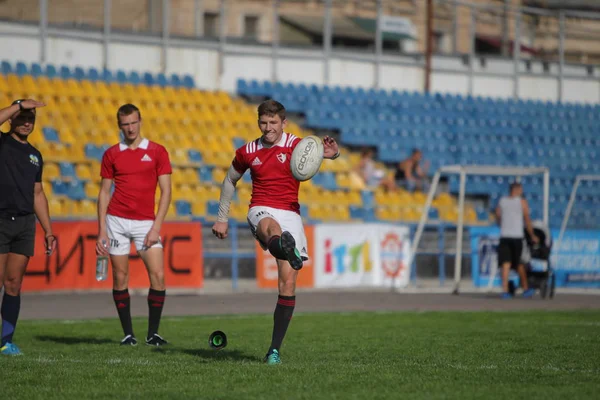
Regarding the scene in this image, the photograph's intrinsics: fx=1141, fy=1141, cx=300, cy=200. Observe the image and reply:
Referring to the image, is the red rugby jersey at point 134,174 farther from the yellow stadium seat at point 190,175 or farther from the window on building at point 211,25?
the window on building at point 211,25

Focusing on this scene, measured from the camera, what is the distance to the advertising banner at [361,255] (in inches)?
856

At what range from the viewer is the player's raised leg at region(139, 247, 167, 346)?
38.2 feet

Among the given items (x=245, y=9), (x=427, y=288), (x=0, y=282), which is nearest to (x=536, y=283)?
(x=427, y=288)

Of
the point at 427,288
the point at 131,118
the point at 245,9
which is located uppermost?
the point at 245,9

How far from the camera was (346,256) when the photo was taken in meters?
22.0

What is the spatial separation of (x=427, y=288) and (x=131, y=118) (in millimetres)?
11657

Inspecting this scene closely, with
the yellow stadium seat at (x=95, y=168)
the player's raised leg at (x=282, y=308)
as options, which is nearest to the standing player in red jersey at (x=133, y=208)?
the player's raised leg at (x=282, y=308)

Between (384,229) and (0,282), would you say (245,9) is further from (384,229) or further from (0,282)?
(0,282)

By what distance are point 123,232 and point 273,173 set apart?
2528mm

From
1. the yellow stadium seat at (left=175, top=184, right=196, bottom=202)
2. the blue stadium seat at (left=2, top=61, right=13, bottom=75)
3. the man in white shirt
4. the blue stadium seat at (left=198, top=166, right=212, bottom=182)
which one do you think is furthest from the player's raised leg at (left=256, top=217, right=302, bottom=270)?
the blue stadium seat at (left=2, top=61, right=13, bottom=75)

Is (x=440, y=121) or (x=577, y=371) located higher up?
(x=440, y=121)

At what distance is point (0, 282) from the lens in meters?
10.5

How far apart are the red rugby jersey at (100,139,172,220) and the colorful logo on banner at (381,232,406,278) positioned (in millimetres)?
11167

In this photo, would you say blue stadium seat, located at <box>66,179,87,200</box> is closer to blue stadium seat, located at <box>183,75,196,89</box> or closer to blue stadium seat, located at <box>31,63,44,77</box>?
A: blue stadium seat, located at <box>31,63,44,77</box>
